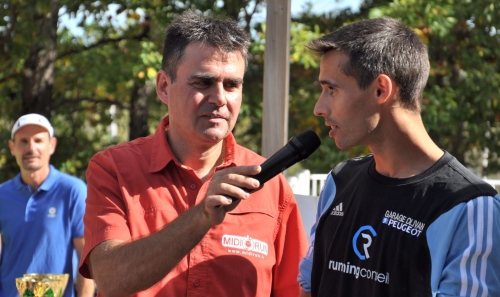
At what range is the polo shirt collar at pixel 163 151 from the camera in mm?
2717

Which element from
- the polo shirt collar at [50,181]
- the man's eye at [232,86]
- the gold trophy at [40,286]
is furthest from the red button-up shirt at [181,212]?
the polo shirt collar at [50,181]

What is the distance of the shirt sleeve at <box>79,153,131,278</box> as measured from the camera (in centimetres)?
254

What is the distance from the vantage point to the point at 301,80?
1019 cm

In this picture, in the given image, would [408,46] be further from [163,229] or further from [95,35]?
[95,35]

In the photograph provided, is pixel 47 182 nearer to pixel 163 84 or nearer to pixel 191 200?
pixel 163 84

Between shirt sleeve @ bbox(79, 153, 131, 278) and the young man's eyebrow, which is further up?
the young man's eyebrow

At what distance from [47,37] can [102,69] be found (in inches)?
34.5

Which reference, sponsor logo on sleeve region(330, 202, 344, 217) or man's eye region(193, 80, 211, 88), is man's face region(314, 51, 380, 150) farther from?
man's eye region(193, 80, 211, 88)

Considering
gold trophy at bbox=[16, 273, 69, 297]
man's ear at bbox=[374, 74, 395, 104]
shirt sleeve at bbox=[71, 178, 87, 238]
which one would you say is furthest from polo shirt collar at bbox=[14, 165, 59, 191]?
man's ear at bbox=[374, 74, 395, 104]

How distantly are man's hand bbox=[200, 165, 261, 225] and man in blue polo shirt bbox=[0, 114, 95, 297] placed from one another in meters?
3.32

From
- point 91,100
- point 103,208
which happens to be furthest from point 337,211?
point 91,100

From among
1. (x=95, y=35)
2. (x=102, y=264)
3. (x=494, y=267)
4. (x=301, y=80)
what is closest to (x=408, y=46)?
(x=494, y=267)

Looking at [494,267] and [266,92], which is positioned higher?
[266,92]

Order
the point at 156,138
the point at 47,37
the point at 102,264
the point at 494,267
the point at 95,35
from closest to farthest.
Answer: the point at 494,267 < the point at 102,264 < the point at 156,138 < the point at 47,37 < the point at 95,35
